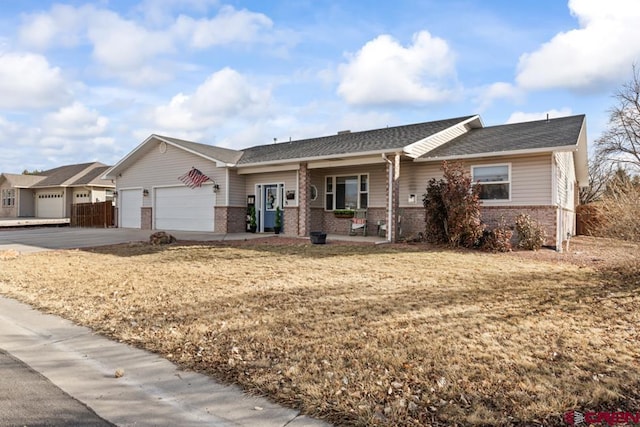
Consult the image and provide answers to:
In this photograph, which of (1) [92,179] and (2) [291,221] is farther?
(1) [92,179]

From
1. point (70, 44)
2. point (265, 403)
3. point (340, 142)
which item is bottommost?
point (265, 403)

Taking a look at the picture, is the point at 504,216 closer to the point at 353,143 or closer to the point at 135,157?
the point at 353,143

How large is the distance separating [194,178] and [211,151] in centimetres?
167

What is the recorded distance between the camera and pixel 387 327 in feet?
15.7

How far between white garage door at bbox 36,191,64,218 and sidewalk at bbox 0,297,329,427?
116 ft

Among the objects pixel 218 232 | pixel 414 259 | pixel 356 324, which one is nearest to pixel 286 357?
pixel 356 324

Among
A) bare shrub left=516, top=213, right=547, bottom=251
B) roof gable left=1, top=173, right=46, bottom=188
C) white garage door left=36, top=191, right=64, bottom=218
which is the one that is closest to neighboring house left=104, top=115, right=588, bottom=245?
bare shrub left=516, top=213, right=547, bottom=251

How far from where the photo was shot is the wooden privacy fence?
2444cm

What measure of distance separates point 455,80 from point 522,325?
15.3m

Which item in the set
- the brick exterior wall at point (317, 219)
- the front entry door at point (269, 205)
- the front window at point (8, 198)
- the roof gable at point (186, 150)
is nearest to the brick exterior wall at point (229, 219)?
the front entry door at point (269, 205)

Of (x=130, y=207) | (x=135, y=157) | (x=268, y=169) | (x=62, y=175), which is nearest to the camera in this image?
(x=268, y=169)

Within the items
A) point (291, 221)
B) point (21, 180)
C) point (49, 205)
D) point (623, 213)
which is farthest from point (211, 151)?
point (21, 180)

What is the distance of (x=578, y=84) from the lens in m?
18.4

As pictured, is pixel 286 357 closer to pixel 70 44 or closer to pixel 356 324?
pixel 356 324
